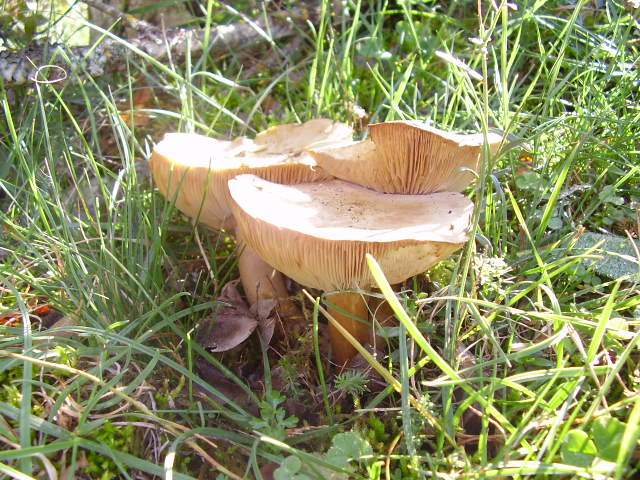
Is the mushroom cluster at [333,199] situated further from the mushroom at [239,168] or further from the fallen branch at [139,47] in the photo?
the fallen branch at [139,47]

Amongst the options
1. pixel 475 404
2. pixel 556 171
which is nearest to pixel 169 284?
pixel 475 404

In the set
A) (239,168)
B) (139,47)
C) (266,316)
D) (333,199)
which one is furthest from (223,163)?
(139,47)

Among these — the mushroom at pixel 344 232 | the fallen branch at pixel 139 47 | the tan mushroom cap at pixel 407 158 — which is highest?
the fallen branch at pixel 139 47

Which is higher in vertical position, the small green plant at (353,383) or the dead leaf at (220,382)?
the small green plant at (353,383)

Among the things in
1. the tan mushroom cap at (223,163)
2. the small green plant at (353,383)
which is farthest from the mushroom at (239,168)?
the small green plant at (353,383)

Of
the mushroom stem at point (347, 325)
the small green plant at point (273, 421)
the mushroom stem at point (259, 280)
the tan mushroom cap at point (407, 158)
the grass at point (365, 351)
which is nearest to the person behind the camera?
the grass at point (365, 351)

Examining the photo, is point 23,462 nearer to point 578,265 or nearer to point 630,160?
point 578,265
